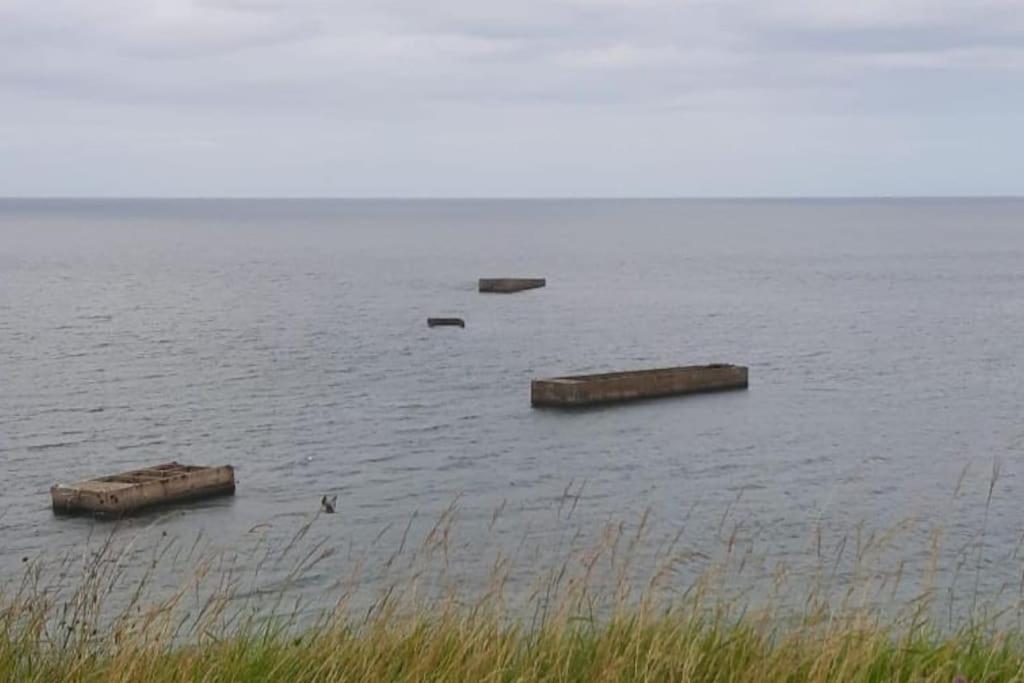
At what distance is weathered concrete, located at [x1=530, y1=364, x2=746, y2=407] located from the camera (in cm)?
7062

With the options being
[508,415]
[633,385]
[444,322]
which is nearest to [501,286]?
[444,322]

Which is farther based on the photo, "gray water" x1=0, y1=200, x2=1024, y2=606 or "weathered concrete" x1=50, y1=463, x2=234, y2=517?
"gray water" x1=0, y1=200, x2=1024, y2=606

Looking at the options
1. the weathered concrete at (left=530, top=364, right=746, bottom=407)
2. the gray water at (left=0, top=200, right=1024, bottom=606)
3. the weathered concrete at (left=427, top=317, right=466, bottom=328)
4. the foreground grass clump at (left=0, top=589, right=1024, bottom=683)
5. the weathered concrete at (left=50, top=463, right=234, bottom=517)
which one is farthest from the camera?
the weathered concrete at (left=427, top=317, right=466, bottom=328)

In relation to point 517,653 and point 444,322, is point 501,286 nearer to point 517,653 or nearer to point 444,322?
point 444,322

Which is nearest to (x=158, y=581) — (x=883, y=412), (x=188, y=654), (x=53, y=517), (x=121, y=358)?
(x=53, y=517)

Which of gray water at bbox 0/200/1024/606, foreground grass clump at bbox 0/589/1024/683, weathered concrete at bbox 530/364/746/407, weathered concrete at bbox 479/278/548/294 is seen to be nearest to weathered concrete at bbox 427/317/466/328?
gray water at bbox 0/200/1024/606

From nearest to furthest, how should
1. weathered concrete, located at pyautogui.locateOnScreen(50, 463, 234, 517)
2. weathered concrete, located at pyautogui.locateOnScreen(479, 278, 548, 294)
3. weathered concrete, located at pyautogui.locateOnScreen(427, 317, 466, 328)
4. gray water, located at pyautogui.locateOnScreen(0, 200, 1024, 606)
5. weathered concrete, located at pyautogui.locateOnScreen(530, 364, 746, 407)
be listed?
1. weathered concrete, located at pyautogui.locateOnScreen(50, 463, 234, 517)
2. gray water, located at pyautogui.locateOnScreen(0, 200, 1024, 606)
3. weathered concrete, located at pyautogui.locateOnScreen(530, 364, 746, 407)
4. weathered concrete, located at pyautogui.locateOnScreen(427, 317, 466, 328)
5. weathered concrete, located at pyautogui.locateOnScreen(479, 278, 548, 294)

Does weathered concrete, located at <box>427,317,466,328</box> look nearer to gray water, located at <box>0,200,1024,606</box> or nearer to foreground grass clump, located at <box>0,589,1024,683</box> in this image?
gray water, located at <box>0,200,1024,606</box>

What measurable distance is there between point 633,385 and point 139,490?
31.4 metres

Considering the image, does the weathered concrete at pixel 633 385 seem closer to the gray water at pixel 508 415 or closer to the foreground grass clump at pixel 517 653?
the gray water at pixel 508 415

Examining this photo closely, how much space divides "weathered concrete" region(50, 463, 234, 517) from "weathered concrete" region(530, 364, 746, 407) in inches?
891

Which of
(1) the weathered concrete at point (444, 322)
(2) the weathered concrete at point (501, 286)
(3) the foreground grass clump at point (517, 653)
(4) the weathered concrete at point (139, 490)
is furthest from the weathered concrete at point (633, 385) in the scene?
(2) the weathered concrete at point (501, 286)

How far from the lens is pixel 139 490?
157ft

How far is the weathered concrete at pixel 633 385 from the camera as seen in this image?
7062 centimetres
